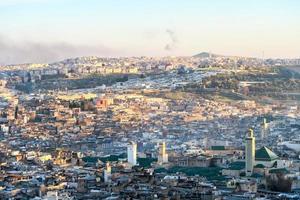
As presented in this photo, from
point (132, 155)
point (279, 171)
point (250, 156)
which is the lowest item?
point (279, 171)

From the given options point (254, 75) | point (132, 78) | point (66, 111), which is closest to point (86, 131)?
point (66, 111)

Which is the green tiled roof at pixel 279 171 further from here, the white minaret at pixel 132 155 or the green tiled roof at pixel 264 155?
the white minaret at pixel 132 155

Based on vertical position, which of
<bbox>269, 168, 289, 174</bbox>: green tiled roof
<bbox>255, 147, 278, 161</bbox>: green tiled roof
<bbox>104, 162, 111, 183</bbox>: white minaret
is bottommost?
<bbox>269, 168, 289, 174</bbox>: green tiled roof

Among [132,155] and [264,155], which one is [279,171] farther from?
[132,155]

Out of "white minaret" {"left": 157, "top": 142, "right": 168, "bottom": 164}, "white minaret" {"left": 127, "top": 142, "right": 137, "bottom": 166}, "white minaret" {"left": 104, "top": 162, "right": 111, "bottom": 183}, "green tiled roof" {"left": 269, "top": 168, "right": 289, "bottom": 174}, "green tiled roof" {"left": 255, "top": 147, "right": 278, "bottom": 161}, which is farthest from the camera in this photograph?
"white minaret" {"left": 157, "top": 142, "right": 168, "bottom": 164}

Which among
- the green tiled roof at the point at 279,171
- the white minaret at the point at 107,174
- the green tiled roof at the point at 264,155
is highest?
the green tiled roof at the point at 264,155

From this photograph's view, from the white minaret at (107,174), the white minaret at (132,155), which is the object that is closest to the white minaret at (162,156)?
the white minaret at (132,155)

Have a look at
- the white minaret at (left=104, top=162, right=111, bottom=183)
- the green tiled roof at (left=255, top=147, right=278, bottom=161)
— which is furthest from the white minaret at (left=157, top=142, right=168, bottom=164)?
the white minaret at (left=104, top=162, right=111, bottom=183)

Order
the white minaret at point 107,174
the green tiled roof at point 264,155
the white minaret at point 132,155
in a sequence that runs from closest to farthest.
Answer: the white minaret at point 107,174, the green tiled roof at point 264,155, the white minaret at point 132,155

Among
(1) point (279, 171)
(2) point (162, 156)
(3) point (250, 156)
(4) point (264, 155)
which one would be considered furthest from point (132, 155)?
(1) point (279, 171)

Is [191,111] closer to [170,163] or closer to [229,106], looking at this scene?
[229,106]

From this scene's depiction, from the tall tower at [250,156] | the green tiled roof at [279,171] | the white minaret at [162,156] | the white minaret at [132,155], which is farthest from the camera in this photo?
the white minaret at [162,156]

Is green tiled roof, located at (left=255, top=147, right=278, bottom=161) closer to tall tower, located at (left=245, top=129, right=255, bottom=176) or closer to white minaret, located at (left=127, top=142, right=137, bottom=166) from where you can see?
tall tower, located at (left=245, top=129, right=255, bottom=176)
